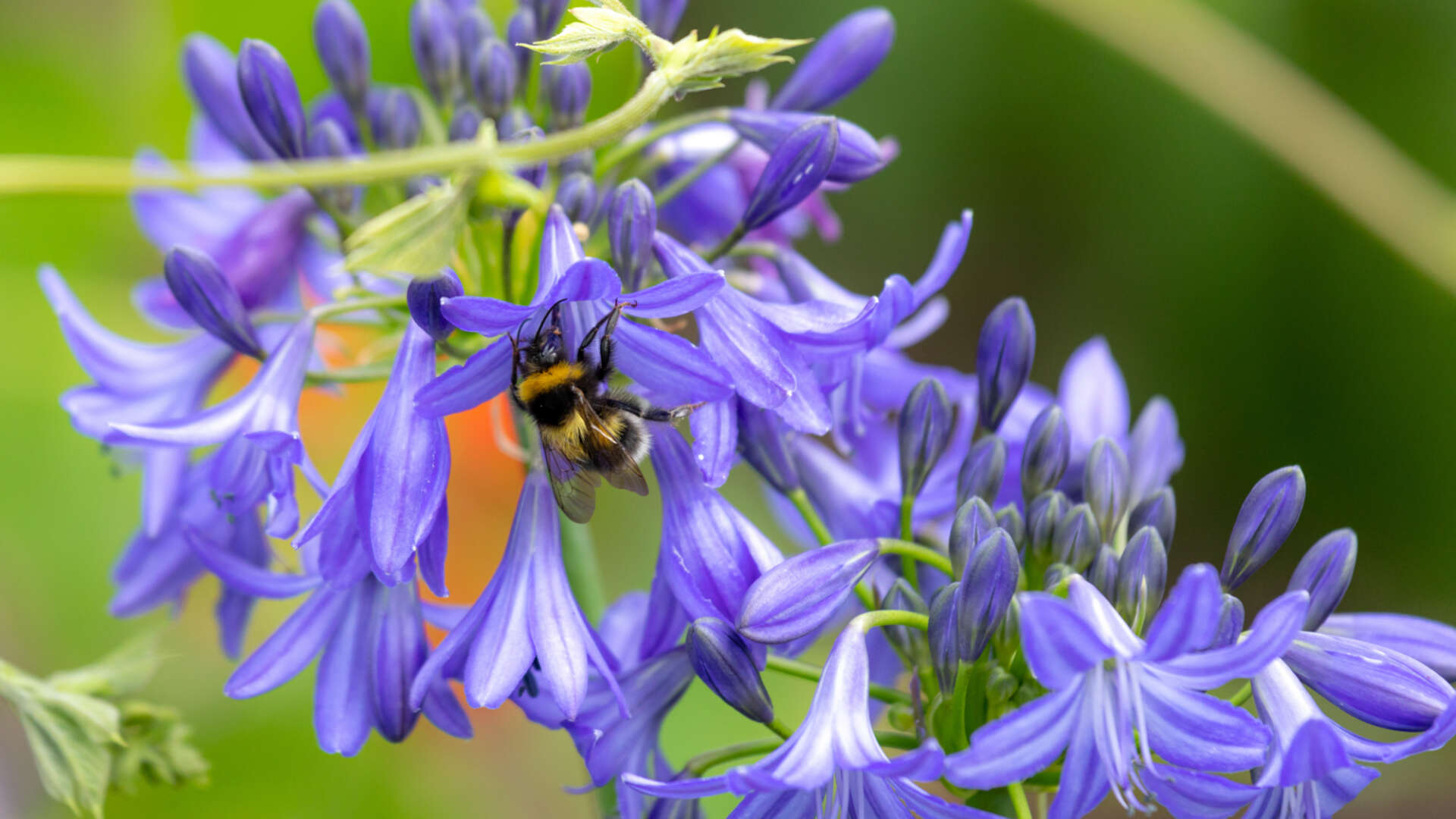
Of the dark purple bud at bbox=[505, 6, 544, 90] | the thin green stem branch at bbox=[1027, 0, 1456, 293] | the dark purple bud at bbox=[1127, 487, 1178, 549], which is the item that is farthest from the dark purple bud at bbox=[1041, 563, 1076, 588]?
the thin green stem branch at bbox=[1027, 0, 1456, 293]

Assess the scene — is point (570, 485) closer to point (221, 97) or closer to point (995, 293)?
point (221, 97)

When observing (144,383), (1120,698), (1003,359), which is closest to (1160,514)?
(1003,359)

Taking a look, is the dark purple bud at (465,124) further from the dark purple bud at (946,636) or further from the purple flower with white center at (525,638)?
the dark purple bud at (946,636)

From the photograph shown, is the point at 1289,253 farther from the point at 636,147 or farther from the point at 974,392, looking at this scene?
the point at 636,147

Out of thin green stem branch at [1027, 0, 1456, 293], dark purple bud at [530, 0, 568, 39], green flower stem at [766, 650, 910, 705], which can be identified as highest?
thin green stem branch at [1027, 0, 1456, 293]

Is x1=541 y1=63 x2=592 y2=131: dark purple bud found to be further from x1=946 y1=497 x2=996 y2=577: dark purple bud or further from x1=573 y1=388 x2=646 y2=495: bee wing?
x1=946 y1=497 x2=996 y2=577: dark purple bud

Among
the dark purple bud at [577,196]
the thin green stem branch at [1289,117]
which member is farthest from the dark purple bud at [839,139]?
the thin green stem branch at [1289,117]
